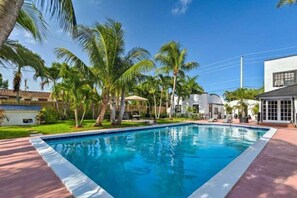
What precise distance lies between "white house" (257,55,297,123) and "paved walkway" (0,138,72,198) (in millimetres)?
18753

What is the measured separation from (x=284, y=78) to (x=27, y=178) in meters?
23.4

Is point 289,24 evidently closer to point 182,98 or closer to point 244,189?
point 182,98

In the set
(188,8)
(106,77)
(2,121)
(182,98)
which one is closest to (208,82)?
(182,98)

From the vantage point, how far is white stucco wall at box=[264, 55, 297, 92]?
19.2 meters

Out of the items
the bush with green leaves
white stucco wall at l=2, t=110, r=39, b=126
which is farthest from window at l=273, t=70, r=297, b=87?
white stucco wall at l=2, t=110, r=39, b=126

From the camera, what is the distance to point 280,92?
695 inches

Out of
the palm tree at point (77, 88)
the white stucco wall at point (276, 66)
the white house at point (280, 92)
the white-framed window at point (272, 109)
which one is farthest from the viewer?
the white stucco wall at point (276, 66)

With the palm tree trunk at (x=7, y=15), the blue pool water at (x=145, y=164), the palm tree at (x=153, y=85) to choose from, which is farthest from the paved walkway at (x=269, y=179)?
the palm tree at (x=153, y=85)

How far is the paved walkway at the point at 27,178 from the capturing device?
11.5 ft

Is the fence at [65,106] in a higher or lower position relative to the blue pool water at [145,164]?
higher

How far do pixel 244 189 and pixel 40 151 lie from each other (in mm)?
6360

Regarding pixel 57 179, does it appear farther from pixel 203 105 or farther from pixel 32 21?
pixel 203 105

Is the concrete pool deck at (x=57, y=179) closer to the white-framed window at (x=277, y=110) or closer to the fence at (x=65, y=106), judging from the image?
the fence at (x=65, y=106)

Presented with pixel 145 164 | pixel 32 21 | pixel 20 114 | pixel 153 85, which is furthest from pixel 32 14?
pixel 153 85
